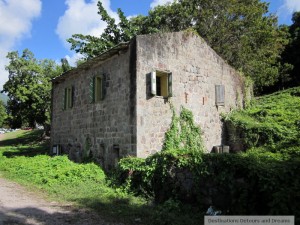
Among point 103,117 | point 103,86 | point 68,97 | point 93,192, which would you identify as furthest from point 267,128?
point 68,97

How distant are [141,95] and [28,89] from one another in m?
21.4

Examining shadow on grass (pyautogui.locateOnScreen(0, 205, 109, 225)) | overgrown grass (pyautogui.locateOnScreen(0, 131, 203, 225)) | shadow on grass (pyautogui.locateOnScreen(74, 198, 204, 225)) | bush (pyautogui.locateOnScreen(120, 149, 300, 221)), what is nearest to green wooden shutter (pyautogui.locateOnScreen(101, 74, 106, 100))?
overgrown grass (pyautogui.locateOnScreen(0, 131, 203, 225))

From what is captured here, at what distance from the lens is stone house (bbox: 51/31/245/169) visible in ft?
33.8

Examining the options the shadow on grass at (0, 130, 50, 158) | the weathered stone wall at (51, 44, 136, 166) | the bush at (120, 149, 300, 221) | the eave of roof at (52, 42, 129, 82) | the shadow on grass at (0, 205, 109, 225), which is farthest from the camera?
the shadow on grass at (0, 130, 50, 158)

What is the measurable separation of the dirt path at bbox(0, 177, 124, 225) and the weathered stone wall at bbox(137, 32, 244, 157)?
346 cm

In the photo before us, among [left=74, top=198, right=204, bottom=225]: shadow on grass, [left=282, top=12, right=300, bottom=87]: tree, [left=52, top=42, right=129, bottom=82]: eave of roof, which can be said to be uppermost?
[left=282, top=12, right=300, bottom=87]: tree

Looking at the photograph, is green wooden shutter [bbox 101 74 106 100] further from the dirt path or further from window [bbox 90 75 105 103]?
the dirt path

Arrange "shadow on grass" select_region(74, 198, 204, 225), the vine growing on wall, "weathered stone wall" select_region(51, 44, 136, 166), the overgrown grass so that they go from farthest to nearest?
the vine growing on wall, "weathered stone wall" select_region(51, 44, 136, 166), the overgrown grass, "shadow on grass" select_region(74, 198, 204, 225)

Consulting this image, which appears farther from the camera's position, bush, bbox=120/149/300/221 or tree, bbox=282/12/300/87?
tree, bbox=282/12/300/87

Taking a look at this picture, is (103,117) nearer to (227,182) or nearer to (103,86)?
(103,86)

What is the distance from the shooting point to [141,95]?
33.6ft

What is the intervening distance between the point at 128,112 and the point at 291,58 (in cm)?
2497

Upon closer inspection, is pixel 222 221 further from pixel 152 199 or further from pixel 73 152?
pixel 73 152

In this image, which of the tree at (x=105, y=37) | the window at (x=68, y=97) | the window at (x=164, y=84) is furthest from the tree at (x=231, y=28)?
the window at (x=164, y=84)
